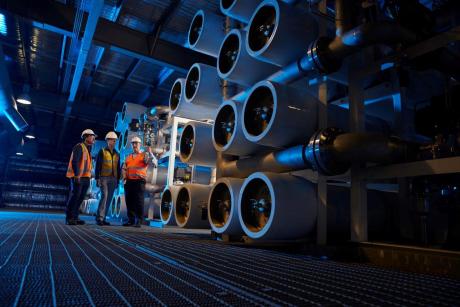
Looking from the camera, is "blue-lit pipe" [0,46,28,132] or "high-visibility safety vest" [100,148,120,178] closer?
"high-visibility safety vest" [100,148,120,178]

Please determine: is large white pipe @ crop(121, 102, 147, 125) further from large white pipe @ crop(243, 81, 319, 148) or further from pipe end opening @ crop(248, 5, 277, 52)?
large white pipe @ crop(243, 81, 319, 148)

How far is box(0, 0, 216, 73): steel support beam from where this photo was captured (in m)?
4.60

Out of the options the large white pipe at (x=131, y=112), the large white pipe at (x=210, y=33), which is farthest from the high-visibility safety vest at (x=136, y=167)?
the large white pipe at (x=131, y=112)

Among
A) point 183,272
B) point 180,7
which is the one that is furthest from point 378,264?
point 180,7

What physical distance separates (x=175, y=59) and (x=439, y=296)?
5249mm

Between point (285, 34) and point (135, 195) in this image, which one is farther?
point (135, 195)

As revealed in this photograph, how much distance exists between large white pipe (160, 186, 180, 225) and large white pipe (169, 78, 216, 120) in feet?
2.93

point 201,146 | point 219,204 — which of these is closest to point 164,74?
point 201,146

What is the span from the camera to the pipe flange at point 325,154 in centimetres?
197

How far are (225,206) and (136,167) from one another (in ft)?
7.80

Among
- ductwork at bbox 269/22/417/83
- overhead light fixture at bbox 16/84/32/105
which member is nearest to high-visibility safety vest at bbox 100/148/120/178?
ductwork at bbox 269/22/417/83

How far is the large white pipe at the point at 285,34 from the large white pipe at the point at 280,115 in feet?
0.85

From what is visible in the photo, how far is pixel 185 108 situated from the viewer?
3.78 meters

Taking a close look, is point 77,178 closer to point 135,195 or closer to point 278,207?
point 135,195
